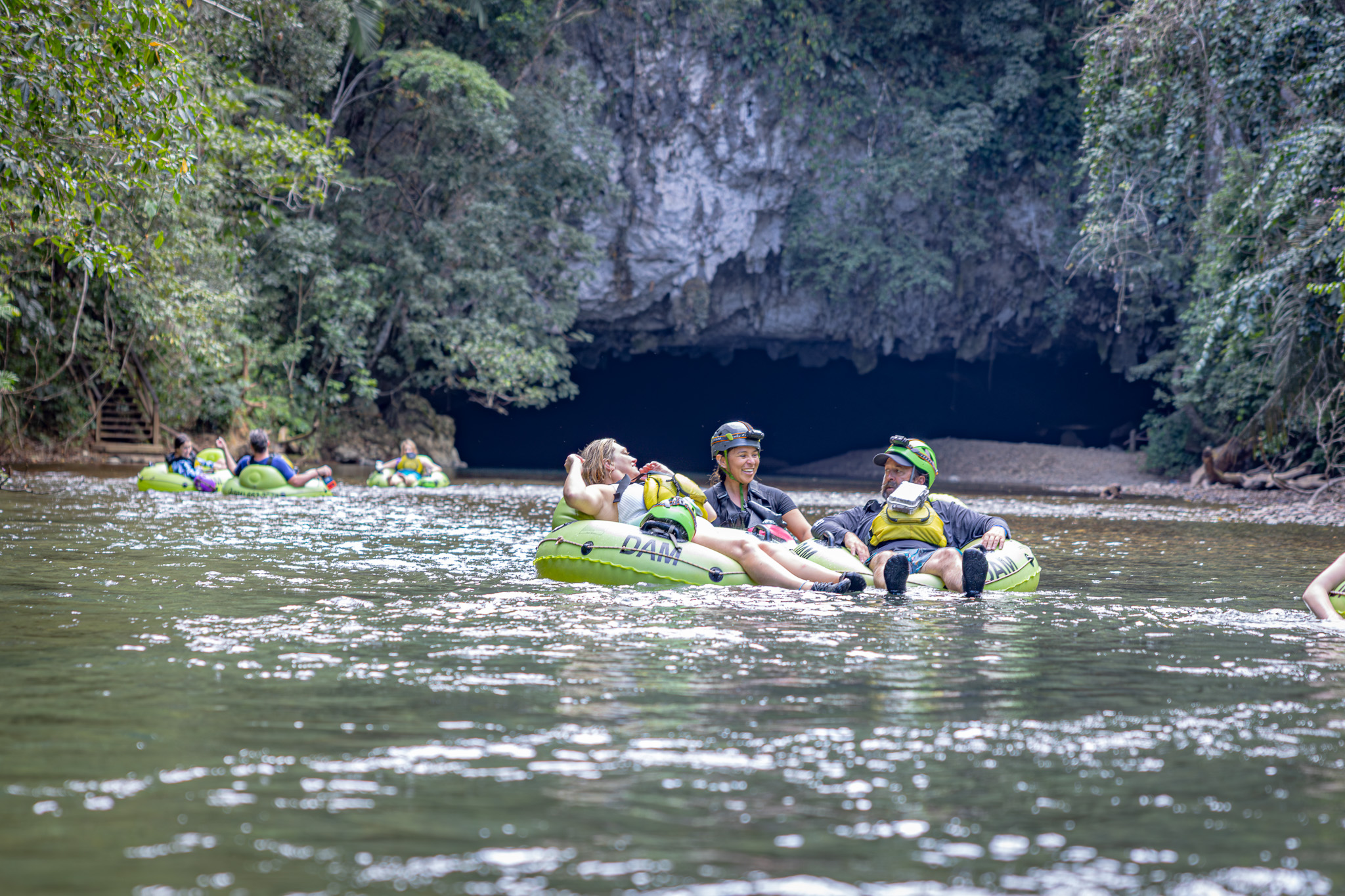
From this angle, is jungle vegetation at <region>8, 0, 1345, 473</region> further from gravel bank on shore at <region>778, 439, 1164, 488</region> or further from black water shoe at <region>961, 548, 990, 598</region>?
black water shoe at <region>961, 548, 990, 598</region>

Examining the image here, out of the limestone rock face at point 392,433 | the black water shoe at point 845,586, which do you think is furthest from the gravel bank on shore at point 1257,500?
the limestone rock face at point 392,433

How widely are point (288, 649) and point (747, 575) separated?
3.34m

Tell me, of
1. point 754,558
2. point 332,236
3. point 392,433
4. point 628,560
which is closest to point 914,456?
point 754,558

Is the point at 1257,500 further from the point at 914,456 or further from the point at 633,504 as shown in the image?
the point at 633,504

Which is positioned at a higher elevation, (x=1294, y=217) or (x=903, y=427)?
(x=1294, y=217)

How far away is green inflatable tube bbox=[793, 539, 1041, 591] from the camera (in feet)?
24.1

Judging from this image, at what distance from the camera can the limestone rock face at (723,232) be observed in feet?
99.0

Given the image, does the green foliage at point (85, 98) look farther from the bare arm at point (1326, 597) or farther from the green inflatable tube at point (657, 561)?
the bare arm at point (1326, 597)

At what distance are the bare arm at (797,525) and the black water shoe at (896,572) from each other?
146 centimetres

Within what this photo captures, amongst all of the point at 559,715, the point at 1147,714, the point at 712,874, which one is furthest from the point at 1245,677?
the point at 712,874

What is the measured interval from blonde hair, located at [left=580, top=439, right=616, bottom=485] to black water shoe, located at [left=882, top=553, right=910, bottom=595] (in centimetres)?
218

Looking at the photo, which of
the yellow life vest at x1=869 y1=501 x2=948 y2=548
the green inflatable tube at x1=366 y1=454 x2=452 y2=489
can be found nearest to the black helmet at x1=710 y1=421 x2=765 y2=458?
the yellow life vest at x1=869 y1=501 x2=948 y2=548

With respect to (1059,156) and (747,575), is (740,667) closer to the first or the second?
(747,575)

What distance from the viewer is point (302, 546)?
9008mm
